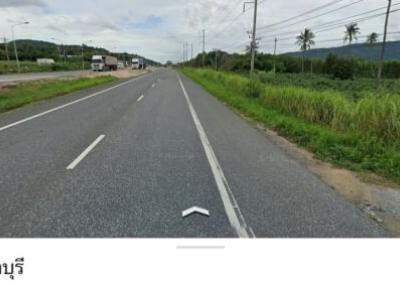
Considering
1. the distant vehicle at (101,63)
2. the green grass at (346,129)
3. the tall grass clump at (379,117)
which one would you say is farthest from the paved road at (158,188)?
the distant vehicle at (101,63)

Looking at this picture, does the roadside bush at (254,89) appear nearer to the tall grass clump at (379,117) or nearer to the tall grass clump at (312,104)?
the tall grass clump at (312,104)

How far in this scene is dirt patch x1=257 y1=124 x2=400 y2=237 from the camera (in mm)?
4004

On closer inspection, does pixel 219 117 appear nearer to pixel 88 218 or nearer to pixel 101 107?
pixel 101 107

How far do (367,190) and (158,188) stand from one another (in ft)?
11.0

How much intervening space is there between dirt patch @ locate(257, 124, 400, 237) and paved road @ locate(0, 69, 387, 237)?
0.22m

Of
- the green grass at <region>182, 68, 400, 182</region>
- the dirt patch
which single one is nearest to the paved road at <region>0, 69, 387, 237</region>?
the dirt patch

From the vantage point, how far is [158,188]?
463cm

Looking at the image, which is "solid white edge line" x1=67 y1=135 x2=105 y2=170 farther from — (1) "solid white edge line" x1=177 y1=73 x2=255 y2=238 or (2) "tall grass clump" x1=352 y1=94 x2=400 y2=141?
(2) "tall grass clump" x1=352 y1=94 x2=400 y2=141

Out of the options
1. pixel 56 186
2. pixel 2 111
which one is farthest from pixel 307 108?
pixel 2 111

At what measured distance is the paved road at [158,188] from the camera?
11.6 ft

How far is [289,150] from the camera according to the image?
23.9 feet

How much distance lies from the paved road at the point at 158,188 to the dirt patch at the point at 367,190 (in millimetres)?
217

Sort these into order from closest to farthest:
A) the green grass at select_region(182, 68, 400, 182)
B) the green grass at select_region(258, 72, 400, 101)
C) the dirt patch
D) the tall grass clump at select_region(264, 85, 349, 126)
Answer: the dirt patch → the green grass at select_region(182, 68, 400, 182) → the tall grass clump at select_region(264, 85, 349, 126) → the green grass at select_region(258, 72, 400, 101)

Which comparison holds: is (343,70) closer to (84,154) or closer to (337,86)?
(337,86)
